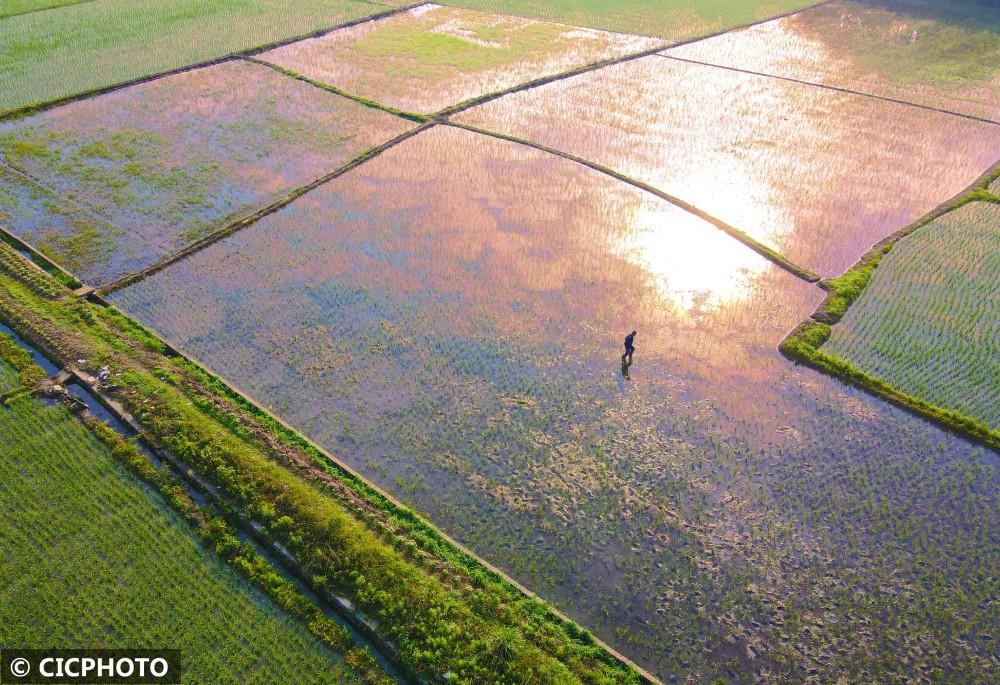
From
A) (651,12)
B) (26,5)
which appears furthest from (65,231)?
(651,12)

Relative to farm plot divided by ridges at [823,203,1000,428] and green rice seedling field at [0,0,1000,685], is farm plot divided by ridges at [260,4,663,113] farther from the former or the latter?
farm plot divided by ridges at [823,203,1000,428]

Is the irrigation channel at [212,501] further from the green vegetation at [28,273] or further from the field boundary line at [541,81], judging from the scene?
the field boundary line at [541,81]

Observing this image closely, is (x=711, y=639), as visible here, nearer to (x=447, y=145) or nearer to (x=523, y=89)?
(x=447, y=145)

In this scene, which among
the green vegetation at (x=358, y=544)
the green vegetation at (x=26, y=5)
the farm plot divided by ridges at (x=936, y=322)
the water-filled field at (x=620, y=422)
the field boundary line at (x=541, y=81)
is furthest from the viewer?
the green vegetation at (x=26, y=5)

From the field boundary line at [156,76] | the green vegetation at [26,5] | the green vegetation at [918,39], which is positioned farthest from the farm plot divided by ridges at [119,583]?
the green vegetation at [918,39]

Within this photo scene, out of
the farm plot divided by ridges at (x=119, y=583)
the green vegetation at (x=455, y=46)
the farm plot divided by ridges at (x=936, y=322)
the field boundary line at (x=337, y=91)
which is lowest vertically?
the farm plot divided by ridges at (x=119, y=583)

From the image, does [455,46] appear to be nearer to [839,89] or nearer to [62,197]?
[839,89]

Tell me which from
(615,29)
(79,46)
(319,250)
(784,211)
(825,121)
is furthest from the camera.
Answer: (615,29)

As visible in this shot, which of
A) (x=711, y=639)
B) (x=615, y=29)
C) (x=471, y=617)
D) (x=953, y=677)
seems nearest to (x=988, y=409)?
(x=953, y=677)
